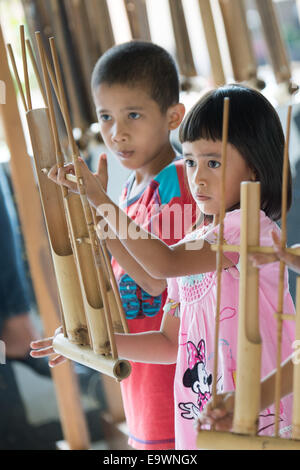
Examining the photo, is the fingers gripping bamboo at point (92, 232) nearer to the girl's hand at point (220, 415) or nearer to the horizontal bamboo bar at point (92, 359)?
the horizontal bamboo bar at point (92, 359)

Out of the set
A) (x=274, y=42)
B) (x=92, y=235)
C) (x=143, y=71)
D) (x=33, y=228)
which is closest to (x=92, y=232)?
(x=92, y=235)

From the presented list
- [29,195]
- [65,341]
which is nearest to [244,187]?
[65,341]

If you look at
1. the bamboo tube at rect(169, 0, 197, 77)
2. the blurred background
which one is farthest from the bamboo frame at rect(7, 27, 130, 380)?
the bamboo tube at rect(169, 0, 197, 77)

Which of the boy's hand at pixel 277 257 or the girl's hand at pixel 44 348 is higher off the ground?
the boy's hand at pixel 277 257

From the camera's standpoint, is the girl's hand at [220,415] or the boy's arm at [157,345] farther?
the boy's arm at [157,345]

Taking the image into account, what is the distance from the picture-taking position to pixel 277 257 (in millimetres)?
521

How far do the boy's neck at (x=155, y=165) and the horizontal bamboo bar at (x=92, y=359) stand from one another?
A: 300mm

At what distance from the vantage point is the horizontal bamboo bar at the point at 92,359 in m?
0.65

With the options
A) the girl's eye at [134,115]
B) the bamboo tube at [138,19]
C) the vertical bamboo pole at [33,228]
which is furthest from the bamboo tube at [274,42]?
the girl's eye at [134,115]

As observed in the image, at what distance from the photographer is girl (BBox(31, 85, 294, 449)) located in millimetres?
689

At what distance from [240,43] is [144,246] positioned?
103 cm

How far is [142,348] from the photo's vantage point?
2.74ft

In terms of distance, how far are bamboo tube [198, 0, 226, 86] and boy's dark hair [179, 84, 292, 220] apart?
2.80 ft

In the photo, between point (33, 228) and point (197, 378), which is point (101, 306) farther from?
point (33, 228)
